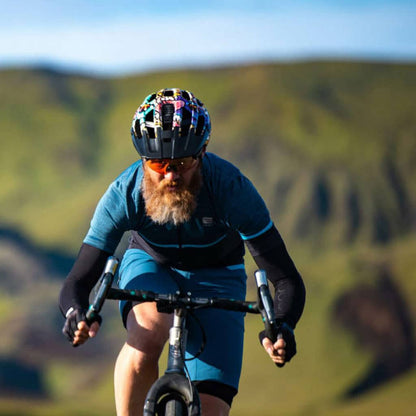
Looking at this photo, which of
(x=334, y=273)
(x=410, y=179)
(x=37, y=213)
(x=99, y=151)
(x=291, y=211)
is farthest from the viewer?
(x=99, y=151)

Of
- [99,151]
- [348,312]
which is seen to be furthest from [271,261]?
[99,151]

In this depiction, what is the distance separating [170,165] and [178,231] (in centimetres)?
62

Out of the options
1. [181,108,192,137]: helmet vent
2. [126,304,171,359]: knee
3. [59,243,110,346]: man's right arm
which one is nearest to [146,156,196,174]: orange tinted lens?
[181,108,192,137]: helmet vent

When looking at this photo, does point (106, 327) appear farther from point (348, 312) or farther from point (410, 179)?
point (410, 179)

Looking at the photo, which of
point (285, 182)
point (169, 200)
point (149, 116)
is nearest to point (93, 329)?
point (169, 200)

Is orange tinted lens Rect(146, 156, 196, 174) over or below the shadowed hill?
over

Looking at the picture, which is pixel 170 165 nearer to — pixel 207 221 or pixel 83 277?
pixel 207 221

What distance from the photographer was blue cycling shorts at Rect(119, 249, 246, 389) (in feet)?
21.6

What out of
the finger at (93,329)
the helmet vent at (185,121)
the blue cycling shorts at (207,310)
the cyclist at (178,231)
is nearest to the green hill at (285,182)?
the blue cycling shorts at (207,310)

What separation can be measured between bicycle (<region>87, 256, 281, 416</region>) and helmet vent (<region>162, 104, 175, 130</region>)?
45.8 inches

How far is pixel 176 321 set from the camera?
5.87m

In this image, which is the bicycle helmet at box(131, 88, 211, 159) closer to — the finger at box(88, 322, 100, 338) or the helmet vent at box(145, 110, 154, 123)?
the helmet vent at box(145, 110, 154, 123)

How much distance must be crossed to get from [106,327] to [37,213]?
74.1ft

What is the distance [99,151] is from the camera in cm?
10362
